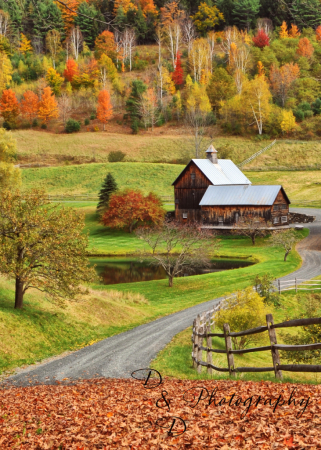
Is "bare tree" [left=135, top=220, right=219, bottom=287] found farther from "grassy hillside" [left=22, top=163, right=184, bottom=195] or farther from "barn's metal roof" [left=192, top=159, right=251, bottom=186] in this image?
"grassy hillside" [left=22, top=163, right=184, bottom=195]

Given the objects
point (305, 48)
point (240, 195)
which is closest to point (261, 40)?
point (305, 48)

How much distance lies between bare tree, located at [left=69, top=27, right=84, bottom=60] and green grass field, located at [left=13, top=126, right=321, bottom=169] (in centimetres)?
4804

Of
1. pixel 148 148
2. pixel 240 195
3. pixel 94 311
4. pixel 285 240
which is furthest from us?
pixel 148 148

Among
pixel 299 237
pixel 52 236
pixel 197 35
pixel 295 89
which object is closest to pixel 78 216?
pixel 52 236

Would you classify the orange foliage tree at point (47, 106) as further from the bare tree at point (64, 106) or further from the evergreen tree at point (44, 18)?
the evergreen tree at point (44, 18)

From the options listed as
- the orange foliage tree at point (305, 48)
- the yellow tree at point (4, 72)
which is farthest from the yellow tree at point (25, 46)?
the orange foliage tree at point (305, 48)

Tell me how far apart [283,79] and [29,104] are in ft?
199

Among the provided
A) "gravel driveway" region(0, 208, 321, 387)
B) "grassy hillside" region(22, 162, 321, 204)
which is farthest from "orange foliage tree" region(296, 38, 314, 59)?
"gravel driveway" region(0, 208, 321, 387)

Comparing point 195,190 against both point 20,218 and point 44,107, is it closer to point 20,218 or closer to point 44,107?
point 20,218

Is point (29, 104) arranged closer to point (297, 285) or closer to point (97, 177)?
point (97, 177)

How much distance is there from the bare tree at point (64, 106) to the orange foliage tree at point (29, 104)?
6503 mm

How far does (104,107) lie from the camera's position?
11944 centimetres

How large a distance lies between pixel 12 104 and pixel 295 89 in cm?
6761

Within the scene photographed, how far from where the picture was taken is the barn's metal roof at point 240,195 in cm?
6400
